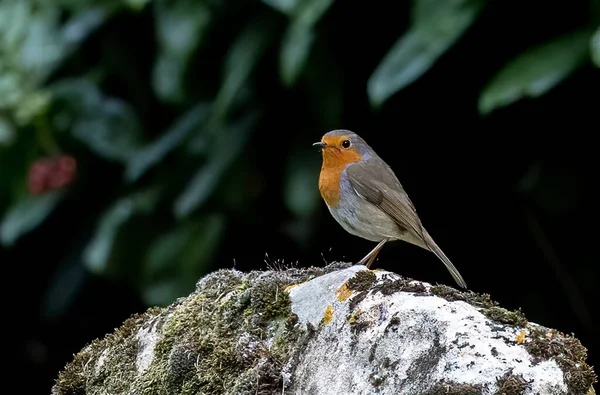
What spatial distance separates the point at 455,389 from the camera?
6.54 feet

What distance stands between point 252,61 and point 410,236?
5.01 ft

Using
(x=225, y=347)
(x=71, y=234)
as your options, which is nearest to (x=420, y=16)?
(x=225, y=347)

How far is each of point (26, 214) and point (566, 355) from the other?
4.28 metres

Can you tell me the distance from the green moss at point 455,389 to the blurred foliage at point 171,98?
6.72 feet

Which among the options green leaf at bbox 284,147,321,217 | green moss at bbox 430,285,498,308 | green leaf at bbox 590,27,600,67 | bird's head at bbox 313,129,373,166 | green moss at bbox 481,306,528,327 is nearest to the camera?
green moss at bbox 481,306,528,327

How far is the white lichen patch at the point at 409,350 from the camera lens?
201 centimetres

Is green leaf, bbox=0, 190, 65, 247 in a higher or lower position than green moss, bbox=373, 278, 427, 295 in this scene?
higher

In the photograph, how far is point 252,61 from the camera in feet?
15.7

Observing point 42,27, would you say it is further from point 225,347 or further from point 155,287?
point 225,347

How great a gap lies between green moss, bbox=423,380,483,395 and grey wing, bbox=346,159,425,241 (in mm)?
1671

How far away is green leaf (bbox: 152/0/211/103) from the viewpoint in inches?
196

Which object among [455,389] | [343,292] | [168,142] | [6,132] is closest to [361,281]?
[343,292]

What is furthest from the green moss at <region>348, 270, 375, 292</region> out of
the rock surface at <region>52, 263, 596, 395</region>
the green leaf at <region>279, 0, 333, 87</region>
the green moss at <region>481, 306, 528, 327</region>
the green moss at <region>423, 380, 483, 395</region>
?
the green leaf at <region>279, 0, 333, 87</region>

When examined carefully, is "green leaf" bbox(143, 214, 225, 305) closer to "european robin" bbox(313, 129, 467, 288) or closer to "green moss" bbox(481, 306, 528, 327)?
"european robin" bbox(313, 129, 467, 288)
